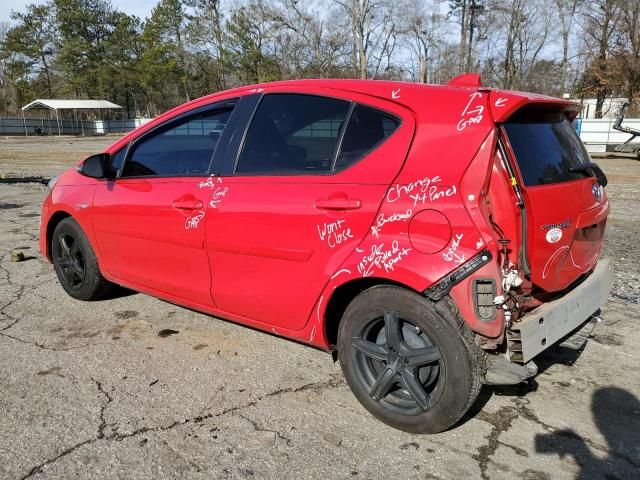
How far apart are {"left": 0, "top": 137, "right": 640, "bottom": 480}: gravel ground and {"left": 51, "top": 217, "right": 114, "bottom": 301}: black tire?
11.0 inches

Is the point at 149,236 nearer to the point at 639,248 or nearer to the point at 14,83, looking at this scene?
the point at 639,248

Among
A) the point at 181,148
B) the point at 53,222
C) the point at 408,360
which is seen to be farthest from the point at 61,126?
Result: the point at 408,360

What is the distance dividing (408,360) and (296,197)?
1067 mm

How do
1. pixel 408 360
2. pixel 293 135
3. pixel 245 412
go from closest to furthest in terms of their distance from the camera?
1. pixel 408 360
2. pixel 245 412
3. pixel 293 135

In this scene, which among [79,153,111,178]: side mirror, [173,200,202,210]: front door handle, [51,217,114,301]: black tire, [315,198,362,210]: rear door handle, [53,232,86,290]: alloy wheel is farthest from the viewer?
[53,232,86,290]: alloy wheel

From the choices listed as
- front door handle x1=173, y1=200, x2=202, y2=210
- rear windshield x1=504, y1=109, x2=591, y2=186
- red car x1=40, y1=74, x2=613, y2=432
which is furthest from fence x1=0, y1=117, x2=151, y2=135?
rear windshield x1=504, y1=109, x2=591, y2=186

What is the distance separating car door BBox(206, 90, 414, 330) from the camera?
278 cm

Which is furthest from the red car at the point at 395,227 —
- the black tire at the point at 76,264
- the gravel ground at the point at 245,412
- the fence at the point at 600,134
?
the fence at the point at 600,134

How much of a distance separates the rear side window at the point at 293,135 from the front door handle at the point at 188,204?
35cm

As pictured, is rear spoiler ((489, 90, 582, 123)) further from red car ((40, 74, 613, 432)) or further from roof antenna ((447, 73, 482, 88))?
roof antenna ((447, 73, 482, 88))

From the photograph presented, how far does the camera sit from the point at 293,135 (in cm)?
321

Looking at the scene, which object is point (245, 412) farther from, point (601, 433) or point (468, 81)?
point (468, 81)

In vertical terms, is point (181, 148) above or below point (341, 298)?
above

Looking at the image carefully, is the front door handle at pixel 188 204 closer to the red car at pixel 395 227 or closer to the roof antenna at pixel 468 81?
the red car at pixel 395 227
